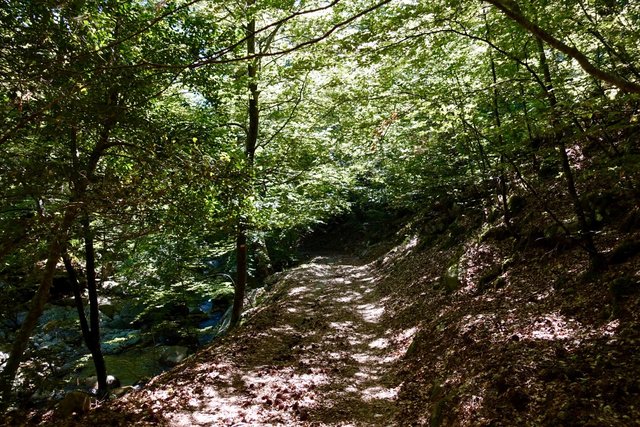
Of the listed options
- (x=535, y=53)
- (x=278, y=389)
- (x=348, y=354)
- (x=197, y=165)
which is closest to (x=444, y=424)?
(x=278, y=389)

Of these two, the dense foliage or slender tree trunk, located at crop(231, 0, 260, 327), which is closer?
the dense foliage

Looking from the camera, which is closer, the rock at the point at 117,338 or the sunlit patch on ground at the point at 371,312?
the sunlit patch on ground at the point at 371,312

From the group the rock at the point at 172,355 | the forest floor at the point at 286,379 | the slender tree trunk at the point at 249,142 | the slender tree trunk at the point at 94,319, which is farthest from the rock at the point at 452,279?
the rock at the point at 172,355

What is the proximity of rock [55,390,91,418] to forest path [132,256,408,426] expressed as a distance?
2.19 ft

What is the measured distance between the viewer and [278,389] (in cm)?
684

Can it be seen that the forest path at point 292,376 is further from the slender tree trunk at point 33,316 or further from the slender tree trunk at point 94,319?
the slender tree trunk at point 94,319

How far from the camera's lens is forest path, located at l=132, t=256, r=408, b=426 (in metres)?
5.99

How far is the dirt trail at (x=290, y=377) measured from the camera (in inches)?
234

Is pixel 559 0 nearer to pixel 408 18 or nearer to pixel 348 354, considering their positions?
pixel 408 18

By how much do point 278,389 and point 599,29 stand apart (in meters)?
7.42

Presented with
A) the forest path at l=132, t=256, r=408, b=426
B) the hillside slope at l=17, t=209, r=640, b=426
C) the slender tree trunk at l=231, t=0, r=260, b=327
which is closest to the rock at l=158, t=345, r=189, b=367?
the slender tree trunk at l=231, t=0, r=260, b=327

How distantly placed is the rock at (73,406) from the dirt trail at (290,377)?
51 centimetres

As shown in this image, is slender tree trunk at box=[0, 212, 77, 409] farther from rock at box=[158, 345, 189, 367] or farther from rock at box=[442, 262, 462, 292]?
rock at box=[442, 262, 462, 292]

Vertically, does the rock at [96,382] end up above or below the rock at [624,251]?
below
